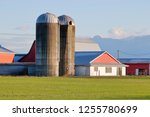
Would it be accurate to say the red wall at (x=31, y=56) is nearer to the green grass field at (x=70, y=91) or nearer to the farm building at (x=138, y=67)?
the farm building at (x=138, y=67)

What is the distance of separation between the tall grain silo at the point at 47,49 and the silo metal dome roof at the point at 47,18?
23 cm

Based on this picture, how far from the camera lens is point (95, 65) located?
76.6m

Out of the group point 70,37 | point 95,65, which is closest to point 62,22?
point 70,37

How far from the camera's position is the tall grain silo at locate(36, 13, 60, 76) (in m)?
66.9

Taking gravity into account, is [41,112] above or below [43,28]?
below

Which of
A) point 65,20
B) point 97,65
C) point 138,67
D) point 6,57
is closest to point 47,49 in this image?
point 65,20

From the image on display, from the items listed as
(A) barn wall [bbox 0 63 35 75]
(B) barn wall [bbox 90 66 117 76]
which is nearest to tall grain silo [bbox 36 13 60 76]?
(A) barn wall [bbox 0 63 35 75]

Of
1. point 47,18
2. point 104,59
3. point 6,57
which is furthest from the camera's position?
point 6,57

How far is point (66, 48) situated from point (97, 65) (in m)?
7.68

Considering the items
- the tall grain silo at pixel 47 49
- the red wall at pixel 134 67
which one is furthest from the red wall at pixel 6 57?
the red wall at pixel 134 67

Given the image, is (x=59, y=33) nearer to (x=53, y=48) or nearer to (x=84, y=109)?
(x=53, y=48)

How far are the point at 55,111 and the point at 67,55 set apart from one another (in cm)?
5455

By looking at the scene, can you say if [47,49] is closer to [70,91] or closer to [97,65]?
[97,65]

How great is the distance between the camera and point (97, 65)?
252 feet
